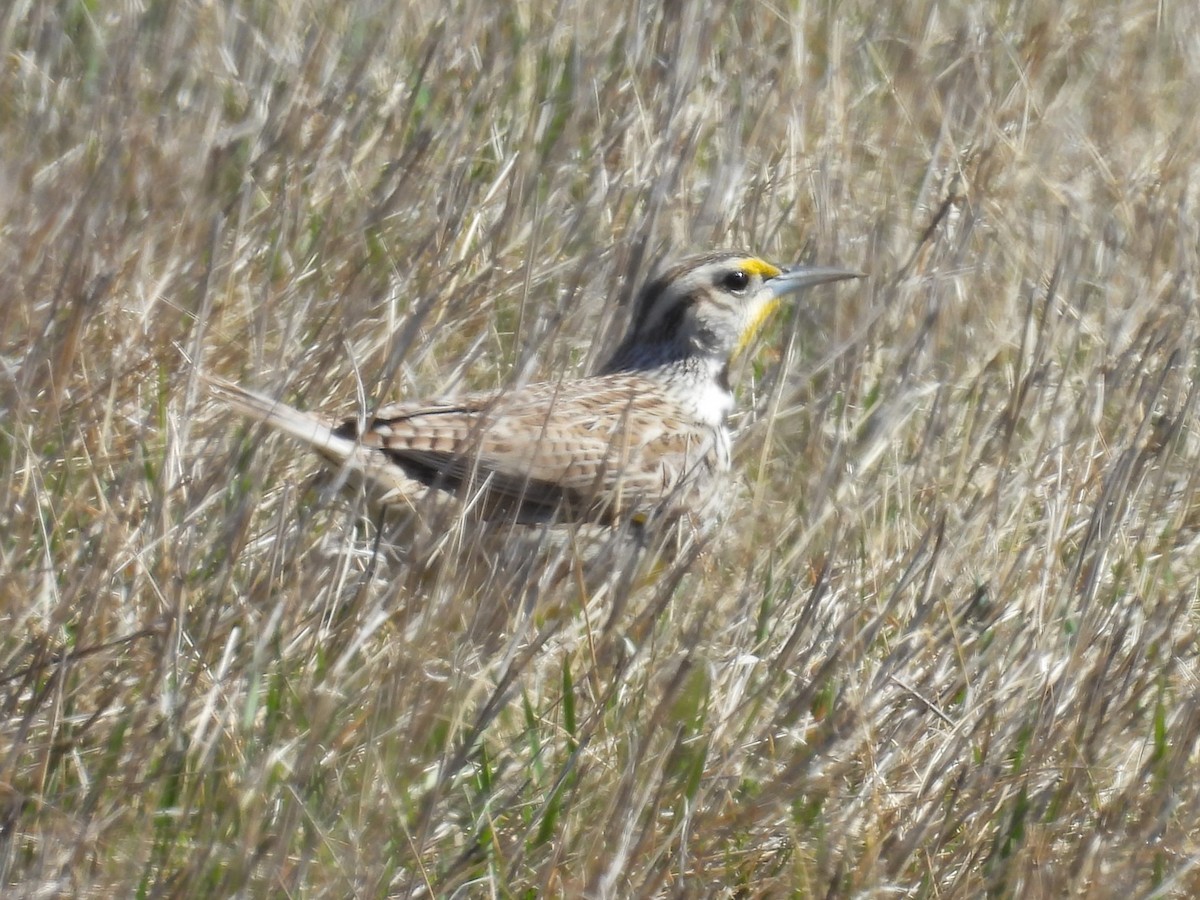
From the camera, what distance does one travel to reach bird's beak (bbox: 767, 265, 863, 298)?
18.3 ft

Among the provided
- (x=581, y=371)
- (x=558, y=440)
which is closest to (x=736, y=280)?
(x=581, y=371)

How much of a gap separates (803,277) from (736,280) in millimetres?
210

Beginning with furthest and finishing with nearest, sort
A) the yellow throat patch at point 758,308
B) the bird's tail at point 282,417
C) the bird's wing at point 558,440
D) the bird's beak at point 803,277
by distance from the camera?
the yellow throat patch at point 758,308 < the bird's beak at point 803,277 < the bird's wing at point 558,440 < the bird's tail at point 282,417

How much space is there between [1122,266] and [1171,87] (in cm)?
159

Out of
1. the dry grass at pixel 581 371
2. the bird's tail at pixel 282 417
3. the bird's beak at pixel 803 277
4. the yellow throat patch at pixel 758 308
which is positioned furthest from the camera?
the yellow throat patch at pixel 758 308

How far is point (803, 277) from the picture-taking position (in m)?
5.68

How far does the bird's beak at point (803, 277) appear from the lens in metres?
5.57

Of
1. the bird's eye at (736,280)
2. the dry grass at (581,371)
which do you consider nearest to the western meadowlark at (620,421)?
the bird's eye at (736,280)

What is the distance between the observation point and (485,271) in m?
5.17

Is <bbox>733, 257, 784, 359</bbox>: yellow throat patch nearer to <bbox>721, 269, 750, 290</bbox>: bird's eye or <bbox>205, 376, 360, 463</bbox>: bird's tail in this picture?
<bbox>721, 269, 750, 290</bbox>: bird's eye

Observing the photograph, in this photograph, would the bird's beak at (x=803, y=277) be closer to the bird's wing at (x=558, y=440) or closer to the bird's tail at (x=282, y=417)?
the bird's wing at (x=558, y=440)

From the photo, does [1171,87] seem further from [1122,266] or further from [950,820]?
[950,820]

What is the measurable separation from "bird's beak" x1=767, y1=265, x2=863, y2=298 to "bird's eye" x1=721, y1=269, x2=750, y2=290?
0.08 metres

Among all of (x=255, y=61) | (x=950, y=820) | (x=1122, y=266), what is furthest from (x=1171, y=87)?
(x=950, y=820)
